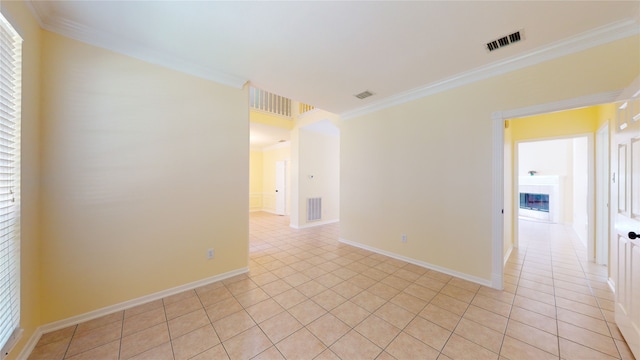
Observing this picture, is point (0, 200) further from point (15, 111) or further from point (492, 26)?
point (492, 26)

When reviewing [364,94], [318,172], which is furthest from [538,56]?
[318,172]

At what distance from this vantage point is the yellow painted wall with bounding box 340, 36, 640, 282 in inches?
81.3

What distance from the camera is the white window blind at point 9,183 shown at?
1339mm

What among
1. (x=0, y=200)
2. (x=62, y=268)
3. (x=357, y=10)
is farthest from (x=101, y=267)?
(x=357, y=10)

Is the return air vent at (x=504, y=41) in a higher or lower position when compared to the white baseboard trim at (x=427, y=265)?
higher

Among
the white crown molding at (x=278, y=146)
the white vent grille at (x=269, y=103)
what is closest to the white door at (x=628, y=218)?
the white vent grille at (x=269, y=103)

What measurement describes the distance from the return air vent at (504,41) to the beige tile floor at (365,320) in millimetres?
2691

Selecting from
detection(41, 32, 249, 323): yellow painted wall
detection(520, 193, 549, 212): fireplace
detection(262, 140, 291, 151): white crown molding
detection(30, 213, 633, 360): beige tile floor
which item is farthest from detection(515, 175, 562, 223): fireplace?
detection(41, 32, 249, 323): yellow painted wall

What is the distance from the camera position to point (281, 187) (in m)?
7.62

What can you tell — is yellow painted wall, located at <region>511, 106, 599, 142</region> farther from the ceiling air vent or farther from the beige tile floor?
the ceiling air vent

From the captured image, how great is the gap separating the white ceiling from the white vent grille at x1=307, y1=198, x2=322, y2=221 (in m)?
3.90

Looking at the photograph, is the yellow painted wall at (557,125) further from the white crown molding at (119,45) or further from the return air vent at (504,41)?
the white crown molding at (119,45)

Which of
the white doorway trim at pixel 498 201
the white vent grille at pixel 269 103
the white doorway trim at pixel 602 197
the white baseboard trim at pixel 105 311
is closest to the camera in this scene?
the white baseboard trim at pixel 105 311

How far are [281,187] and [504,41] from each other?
21.8 feet
